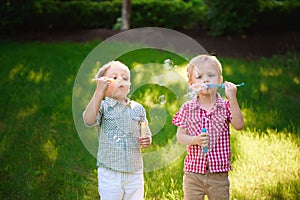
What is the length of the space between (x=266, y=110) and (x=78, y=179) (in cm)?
240

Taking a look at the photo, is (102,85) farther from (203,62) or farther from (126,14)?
(126,14)

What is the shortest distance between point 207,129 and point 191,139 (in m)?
0.12

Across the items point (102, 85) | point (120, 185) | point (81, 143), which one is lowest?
point (120, 185)

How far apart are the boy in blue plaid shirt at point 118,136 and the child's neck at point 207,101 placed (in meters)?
0.37

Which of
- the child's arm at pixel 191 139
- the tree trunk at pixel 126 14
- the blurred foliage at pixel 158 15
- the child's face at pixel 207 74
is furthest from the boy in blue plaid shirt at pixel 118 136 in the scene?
the tree trunk at pixel 126 14

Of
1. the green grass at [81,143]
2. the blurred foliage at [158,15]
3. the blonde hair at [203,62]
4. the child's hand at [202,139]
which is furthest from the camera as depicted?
the blurred foliage at [158,15]

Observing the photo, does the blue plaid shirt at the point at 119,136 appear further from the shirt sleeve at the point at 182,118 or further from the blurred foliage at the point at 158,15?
the blurred foliage at the point at 158,15

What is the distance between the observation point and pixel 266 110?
4.83 meters

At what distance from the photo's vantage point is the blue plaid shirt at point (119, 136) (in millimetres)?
2537

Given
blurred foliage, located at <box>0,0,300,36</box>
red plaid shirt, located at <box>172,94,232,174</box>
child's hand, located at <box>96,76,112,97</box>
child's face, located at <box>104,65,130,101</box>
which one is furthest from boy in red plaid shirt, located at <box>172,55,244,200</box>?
blurred foliage, located at <box>0,0,300,36</box>

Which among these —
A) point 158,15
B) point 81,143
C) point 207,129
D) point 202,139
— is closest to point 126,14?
point 158,15

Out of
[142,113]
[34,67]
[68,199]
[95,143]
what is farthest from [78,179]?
[34,67]

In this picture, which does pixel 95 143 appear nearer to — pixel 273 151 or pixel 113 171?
pixel 113 171

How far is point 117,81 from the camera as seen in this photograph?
2.48m
